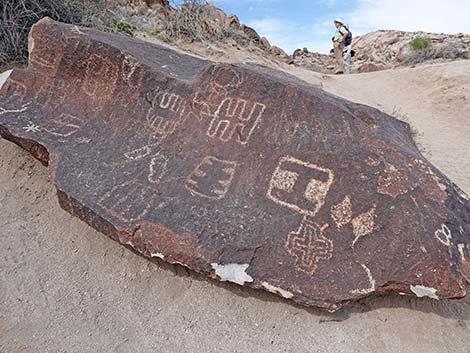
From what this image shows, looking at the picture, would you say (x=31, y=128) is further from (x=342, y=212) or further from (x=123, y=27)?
(x=123, y=27)

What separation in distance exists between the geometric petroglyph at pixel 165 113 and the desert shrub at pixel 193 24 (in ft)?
16.8

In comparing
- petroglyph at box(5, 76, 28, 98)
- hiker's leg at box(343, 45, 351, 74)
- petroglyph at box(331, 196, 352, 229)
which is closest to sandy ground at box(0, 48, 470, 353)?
petroglyph at box(331, 196, 352, 229)

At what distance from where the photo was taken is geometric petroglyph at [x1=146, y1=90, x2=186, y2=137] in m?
2.79

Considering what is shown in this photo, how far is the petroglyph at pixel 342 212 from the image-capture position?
7.42ft

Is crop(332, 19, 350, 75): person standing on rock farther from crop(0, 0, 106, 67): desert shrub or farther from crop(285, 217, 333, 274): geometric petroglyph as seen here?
crop(285, 217, 333, 274): geometric petroglyph

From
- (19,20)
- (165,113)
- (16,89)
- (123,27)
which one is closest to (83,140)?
(165,113)

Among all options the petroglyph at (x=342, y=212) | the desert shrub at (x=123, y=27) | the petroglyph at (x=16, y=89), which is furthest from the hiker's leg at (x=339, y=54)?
the petroglyph at (x=342, y=212)

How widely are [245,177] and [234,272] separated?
22.3 inches

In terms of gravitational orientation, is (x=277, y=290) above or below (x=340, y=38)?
below

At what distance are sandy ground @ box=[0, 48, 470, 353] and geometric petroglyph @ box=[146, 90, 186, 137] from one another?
781mm

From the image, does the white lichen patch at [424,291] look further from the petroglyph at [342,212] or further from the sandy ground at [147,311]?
the petroglyph at [342,212]

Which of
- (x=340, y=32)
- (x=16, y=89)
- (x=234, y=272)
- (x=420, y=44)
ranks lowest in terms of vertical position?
(x=234, y=272)

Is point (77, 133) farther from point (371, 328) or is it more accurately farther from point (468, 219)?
point (468, 219)

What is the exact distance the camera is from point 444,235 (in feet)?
7.06
